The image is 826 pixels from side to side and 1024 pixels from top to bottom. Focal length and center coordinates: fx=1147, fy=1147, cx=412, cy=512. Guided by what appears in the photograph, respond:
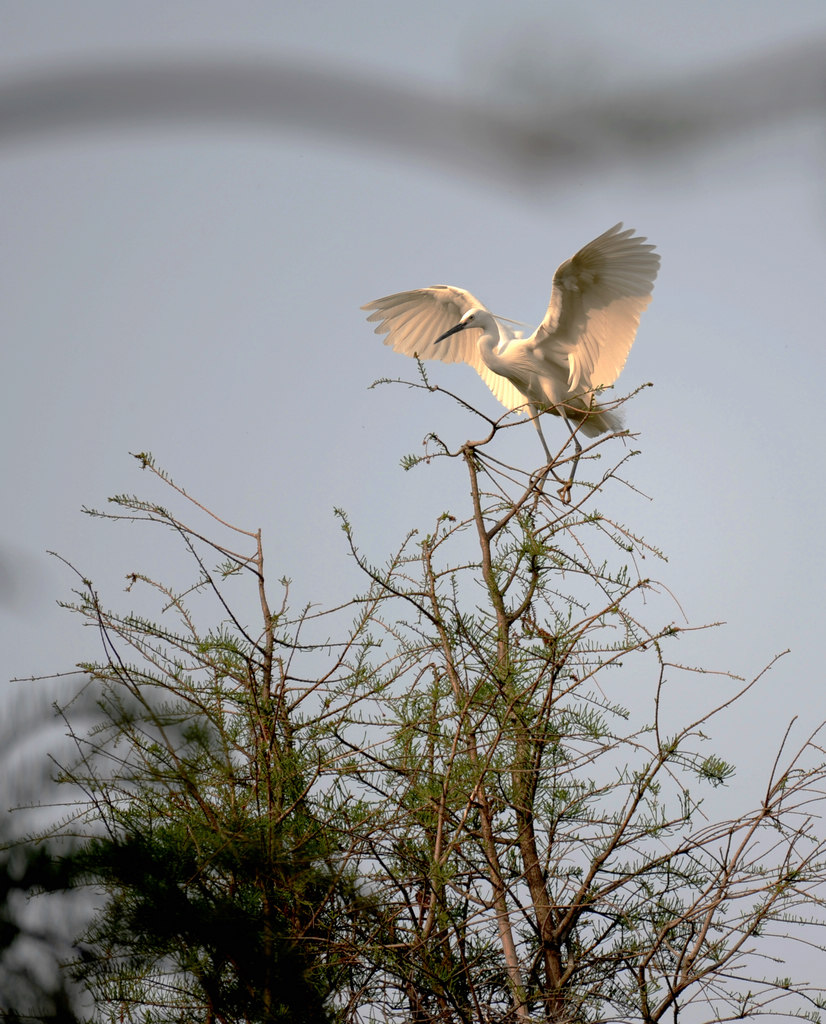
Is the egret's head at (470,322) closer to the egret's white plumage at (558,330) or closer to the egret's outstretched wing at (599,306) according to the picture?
the egret's white plumage at (558,330)

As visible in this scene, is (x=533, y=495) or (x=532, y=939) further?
(x=533, y=495)

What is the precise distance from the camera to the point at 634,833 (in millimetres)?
2908

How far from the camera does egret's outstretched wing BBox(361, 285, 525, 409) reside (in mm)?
6844

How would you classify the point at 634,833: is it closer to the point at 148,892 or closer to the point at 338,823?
the point at 338,823

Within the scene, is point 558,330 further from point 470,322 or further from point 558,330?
point 470,322

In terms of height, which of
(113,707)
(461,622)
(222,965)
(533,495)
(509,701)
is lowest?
(222,965)

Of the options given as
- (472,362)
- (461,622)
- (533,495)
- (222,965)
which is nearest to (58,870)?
(222,965)

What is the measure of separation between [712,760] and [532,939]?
0.66 m

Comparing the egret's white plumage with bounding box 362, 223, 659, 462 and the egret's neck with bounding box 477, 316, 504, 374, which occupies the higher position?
the egret's white plumage with bounding box 362, 223, 659, 462

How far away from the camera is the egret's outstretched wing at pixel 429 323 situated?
6844mm

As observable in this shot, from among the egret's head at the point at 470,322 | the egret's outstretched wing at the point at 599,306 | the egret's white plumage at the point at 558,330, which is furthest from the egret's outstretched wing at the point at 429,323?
the egret's outstretched wing at the point at 599,306

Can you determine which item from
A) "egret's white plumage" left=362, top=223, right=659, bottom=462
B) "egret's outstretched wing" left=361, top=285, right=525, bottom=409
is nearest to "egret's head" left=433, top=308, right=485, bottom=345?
"egret's white plumage" left=362, top=223, right=659, bottom=462

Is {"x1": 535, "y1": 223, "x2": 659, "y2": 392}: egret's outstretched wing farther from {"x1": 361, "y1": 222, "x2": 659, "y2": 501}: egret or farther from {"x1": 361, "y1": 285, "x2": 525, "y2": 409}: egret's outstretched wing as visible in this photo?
{"x1": 361, "y1": 285, "x2": 525, "y2": 409}: egret's outstretched wing

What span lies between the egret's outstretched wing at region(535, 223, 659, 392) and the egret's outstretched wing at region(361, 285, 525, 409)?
48cm
